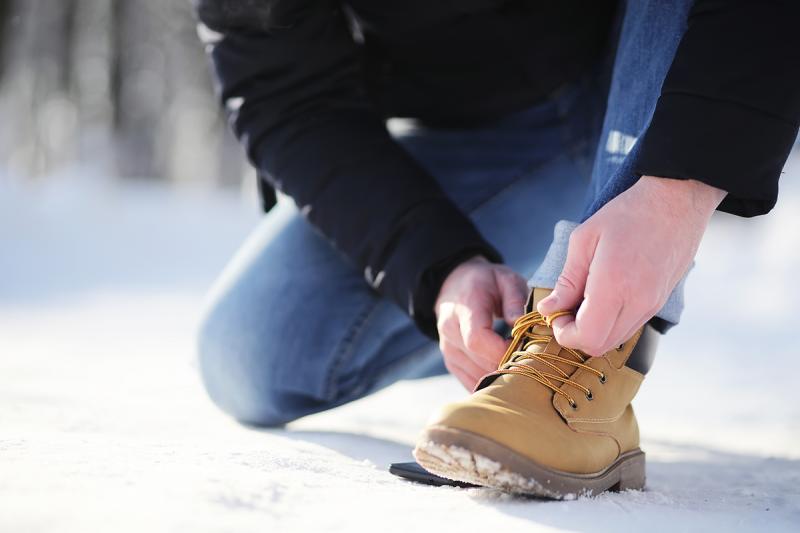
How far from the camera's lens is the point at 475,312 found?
1.24m

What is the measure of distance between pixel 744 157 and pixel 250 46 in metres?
0.99

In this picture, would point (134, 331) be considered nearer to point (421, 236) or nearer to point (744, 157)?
point (421, 236)

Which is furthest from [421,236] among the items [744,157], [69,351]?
[69,351]

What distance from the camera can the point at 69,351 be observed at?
2625 millimetres

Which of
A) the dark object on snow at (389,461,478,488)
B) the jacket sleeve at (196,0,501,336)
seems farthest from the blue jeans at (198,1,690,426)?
the dark object on snow at (389,461,478,488)

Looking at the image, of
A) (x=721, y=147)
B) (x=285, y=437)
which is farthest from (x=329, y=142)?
(x=721, y=147)

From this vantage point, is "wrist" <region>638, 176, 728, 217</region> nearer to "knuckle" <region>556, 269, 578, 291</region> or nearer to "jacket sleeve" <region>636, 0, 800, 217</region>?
"jacket sleeve" <region>636, 0, 800, 217</region>

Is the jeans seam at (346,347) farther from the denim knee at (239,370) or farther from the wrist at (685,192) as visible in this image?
the wrist at (685,192)

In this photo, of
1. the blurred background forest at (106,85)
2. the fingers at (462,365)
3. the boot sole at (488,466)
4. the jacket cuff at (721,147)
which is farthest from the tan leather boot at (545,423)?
the blurred background forest at (106,85)

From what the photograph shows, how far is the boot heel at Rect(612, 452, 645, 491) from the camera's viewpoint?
1.18 m

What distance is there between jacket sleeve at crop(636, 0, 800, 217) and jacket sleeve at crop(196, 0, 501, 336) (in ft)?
1.45

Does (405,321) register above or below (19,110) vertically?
above

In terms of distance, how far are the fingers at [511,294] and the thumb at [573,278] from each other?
6.9 inches

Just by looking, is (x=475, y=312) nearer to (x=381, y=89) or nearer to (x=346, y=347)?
(x=346, y=347)
